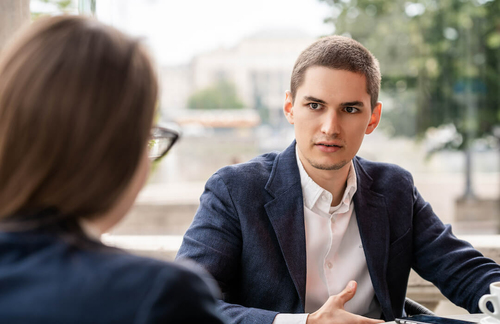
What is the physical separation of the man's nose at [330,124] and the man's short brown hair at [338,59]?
17cm

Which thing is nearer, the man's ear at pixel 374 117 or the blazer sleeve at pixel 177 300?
the blazer sleeve at pixel 177 300

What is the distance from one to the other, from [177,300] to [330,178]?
1.29m

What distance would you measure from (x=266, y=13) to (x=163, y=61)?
6.10 feet

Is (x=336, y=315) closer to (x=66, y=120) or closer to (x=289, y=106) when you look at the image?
(x=289, y=106)

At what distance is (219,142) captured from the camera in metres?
7.84

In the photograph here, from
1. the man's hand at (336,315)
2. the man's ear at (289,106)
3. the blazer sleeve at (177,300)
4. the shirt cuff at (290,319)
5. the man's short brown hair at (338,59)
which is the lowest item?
the shirt cuff at (290,319)

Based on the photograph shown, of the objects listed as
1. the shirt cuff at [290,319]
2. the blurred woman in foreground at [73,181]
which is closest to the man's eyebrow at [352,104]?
the shirt cuff at [290,319]

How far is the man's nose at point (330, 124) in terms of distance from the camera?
1.76 meters

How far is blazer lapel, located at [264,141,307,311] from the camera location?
1711 millimetres

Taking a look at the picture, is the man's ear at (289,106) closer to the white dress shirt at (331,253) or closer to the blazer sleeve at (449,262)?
the white dress shirt at (331,253)

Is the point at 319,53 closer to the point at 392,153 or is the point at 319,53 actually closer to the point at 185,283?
the point at 185,283

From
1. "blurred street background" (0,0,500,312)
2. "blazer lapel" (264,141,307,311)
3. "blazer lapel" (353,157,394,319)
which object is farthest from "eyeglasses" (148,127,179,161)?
"blurred street background" (0,0,500,312)

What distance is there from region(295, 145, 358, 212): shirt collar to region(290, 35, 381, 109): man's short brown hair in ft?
1.00

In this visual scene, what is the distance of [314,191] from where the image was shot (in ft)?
6.09
